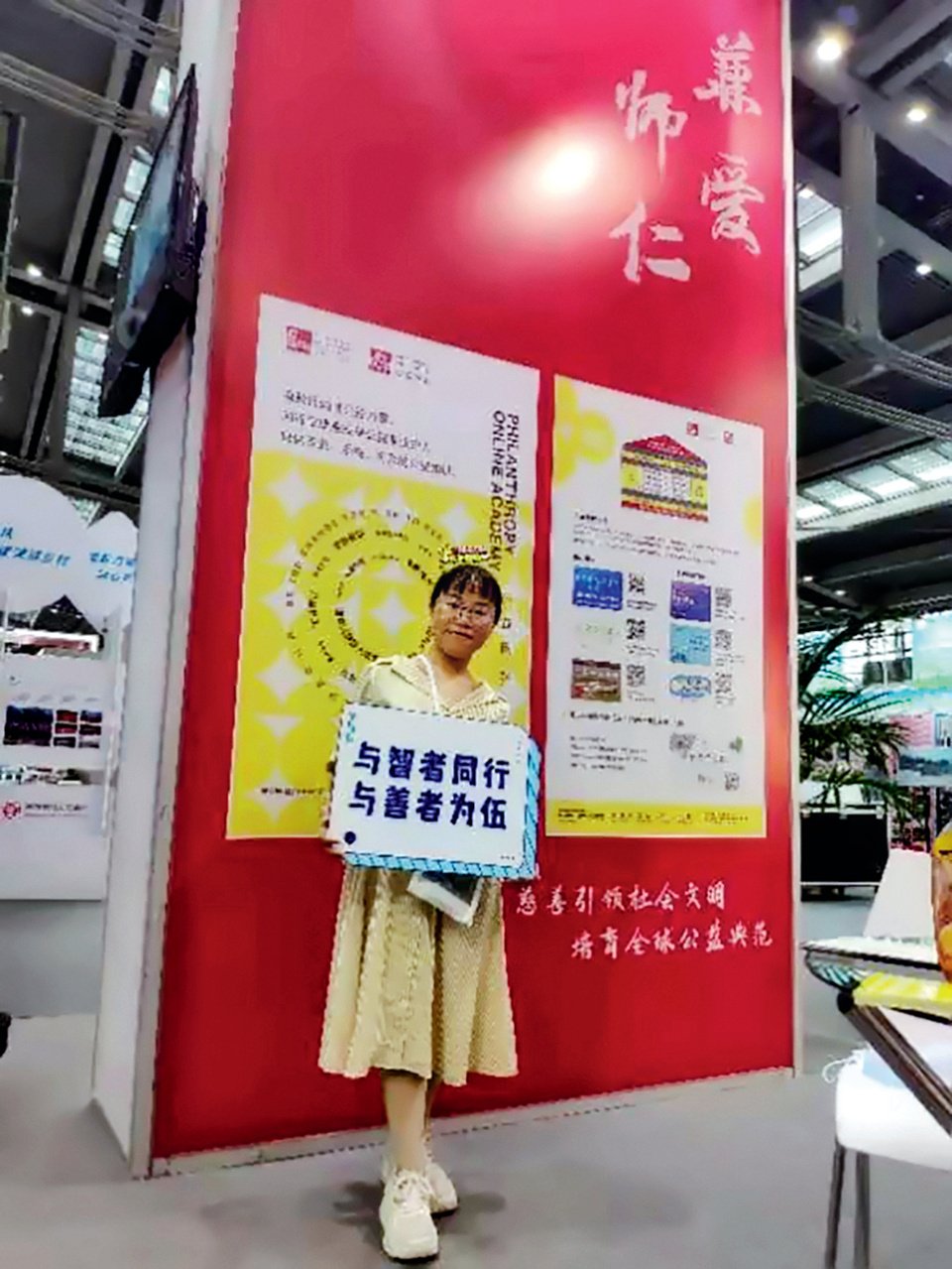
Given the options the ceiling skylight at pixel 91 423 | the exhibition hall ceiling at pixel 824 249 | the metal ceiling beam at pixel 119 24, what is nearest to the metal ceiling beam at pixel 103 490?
the exhibition hall ceiling at pixel 824 249

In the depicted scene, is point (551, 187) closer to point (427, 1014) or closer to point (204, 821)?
point (204, 821)

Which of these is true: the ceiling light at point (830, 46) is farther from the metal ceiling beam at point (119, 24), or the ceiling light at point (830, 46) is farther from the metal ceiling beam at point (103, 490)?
the metal ceiling beam at point (103, 490)

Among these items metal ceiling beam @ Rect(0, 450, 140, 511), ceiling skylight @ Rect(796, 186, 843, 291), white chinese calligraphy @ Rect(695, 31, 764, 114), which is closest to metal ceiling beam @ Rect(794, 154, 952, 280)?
ceiling skylight @ Rect(796, 186, 843, 291)

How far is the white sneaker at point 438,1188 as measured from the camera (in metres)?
2.18

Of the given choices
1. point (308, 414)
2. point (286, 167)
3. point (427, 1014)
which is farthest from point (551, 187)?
point (427, 1014)

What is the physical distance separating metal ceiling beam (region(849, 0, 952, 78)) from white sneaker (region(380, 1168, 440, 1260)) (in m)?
5.89

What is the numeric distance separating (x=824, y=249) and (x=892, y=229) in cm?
81

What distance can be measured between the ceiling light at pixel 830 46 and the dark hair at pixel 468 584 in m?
4.78

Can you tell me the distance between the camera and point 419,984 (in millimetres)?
2113

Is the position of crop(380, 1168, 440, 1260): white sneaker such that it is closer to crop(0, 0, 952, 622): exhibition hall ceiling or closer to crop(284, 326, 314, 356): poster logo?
crop(284, 326, 314, 356): poster logo

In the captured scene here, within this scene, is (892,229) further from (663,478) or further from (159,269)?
(159,269)

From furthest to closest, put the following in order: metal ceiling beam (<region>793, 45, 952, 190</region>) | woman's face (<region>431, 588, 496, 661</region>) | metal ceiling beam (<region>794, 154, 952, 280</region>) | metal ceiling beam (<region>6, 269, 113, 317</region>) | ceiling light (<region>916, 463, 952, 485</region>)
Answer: ceiling light (<region>916, 463, 952, 485</region>) < metal ceiling beam (<region>6, 269, 113, 317</region>) < metal ceiling beam (<region>794, 154, 952, 280</region>) < metal ceiling beam (<region>793, 45, 952, 190</region>) < woman's face (<region>431, 588, 496, 661</region>)

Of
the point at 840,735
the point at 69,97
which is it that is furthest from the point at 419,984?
the point at 840,735

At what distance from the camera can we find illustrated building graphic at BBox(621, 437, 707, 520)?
325 cm
